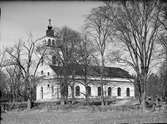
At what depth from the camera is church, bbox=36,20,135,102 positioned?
119 ft

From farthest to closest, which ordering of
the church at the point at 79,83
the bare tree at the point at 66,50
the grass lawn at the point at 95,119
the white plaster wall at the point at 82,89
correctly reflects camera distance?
the white plaster wall at the point at 82,89 < the church at the point at 79,83 < the bare tree at the point at 66,50 < the grass lawn at the point at 95,119

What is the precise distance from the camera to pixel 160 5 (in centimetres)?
1886

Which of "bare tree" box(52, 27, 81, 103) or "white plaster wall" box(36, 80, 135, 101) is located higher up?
"bare tree" box(52, 27, 81, 103)

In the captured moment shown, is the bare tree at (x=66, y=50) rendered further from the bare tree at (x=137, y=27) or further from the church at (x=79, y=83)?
the bare tree at (x=137, y=27)

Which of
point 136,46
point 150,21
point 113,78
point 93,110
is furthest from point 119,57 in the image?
point 113,78

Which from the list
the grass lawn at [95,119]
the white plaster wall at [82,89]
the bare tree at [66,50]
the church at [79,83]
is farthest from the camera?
the white plaster wall at [82,89]

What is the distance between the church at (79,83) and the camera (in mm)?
36188

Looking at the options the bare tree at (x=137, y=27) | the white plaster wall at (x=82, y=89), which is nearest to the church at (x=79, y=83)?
the white plaster wall at (x=82, y=89)

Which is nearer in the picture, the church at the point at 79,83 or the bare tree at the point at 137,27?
the bare tree at the point at 137,27

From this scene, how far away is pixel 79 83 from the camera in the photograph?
42.1 meters

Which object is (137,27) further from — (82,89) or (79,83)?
(82,89)

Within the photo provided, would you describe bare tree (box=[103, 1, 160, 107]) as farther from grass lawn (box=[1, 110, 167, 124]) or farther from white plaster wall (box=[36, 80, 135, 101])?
white plaster wall (box=[36, 80, 135, 101])

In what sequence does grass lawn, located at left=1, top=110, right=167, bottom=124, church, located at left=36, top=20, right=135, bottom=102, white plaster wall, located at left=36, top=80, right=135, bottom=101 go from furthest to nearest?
white plaster wall, located at left=36, top=80, right=135, bottom=101 → church, located at left=36, top=20, right=135, bottom=102 → grass lawn, located at left=1, top=110, right=167, bottom=124

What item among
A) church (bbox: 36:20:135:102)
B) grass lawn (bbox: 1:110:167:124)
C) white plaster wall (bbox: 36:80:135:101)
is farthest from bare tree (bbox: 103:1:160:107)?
white plaster wall (bbox: 36:80:135:101)
